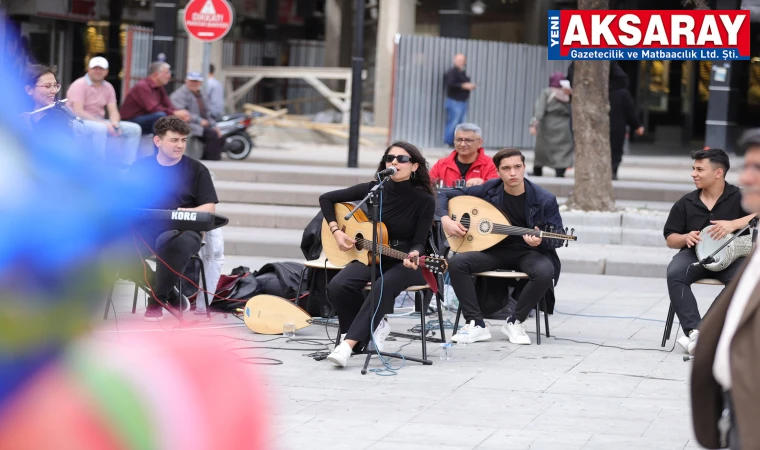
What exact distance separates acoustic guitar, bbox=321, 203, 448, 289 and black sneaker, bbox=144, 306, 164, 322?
136 cm

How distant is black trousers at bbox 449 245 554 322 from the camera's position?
7.91 m

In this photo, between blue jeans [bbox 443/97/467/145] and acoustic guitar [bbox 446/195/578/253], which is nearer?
acoustic guitar [bbox 446/195/578/253]

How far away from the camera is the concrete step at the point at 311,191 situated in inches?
534

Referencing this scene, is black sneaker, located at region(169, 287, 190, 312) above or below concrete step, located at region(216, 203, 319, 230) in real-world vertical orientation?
below

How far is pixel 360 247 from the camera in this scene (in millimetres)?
7461

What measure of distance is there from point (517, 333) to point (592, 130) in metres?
5.13

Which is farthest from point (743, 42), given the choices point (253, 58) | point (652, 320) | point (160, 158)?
point (253, 58)

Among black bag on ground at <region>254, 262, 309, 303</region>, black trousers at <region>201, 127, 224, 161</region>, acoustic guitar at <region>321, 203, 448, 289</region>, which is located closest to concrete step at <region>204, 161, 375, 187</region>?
black trousers at <region>201, 127, 224, 161</region>

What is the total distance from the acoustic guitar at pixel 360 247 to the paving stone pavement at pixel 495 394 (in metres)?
0.63

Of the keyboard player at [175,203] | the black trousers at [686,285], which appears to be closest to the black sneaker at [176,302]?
the keyboard player at [175,203]

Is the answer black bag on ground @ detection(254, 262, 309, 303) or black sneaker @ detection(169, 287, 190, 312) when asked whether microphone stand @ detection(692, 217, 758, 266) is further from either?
black sneaker @ detection(169, 287, 190, 312)

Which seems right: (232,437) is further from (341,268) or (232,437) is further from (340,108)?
(340,108)

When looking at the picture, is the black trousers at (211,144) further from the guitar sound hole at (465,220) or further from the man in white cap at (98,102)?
the guitar sound hole at (465,220)

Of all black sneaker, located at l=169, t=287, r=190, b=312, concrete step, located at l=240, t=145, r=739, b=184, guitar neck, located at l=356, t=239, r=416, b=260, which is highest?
concrete step, located at l=240, t=145, r=739, b=184
